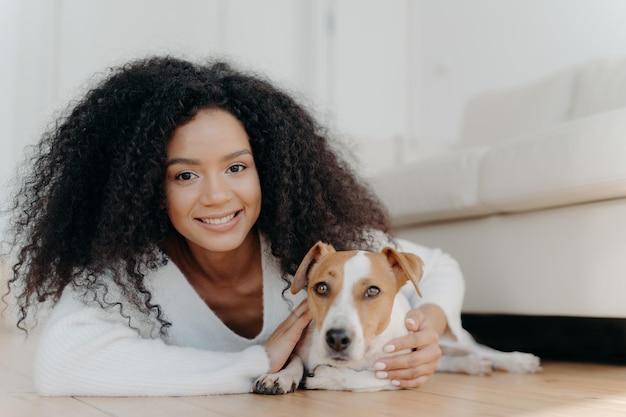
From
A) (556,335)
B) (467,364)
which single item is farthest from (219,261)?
(556,335)

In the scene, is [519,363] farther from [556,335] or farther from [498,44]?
[498,44]

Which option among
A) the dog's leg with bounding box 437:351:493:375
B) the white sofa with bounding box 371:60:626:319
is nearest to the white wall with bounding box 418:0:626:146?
the white sofa with bounding box 371:60:626:319

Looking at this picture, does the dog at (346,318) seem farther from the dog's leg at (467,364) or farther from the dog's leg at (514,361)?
the dog's leg at (514,361)

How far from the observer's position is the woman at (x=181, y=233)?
1.66 meters

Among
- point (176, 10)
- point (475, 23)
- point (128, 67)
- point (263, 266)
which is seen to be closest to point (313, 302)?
point (263, 266)

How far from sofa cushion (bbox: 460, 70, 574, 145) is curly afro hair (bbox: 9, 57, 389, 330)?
5.66ft

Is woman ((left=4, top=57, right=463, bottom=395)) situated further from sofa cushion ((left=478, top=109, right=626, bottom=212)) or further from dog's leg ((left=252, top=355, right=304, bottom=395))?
sofa cushion ((left=478, top=109, right=626, bottom=212))

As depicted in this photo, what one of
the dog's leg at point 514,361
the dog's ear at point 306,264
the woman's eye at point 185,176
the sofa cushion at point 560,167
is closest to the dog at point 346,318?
the dog's ear at point 306,264

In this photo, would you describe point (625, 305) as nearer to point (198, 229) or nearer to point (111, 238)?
point (198, 229)

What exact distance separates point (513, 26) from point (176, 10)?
2411mm

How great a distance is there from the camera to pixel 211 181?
1.76 meters

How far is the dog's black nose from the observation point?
1.57 meters

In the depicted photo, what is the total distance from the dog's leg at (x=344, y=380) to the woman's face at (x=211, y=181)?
0.41 metres

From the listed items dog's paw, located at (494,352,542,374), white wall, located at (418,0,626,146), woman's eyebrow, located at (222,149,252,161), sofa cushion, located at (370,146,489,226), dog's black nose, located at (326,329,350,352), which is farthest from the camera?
white wall, located at (418,0,626,146)
